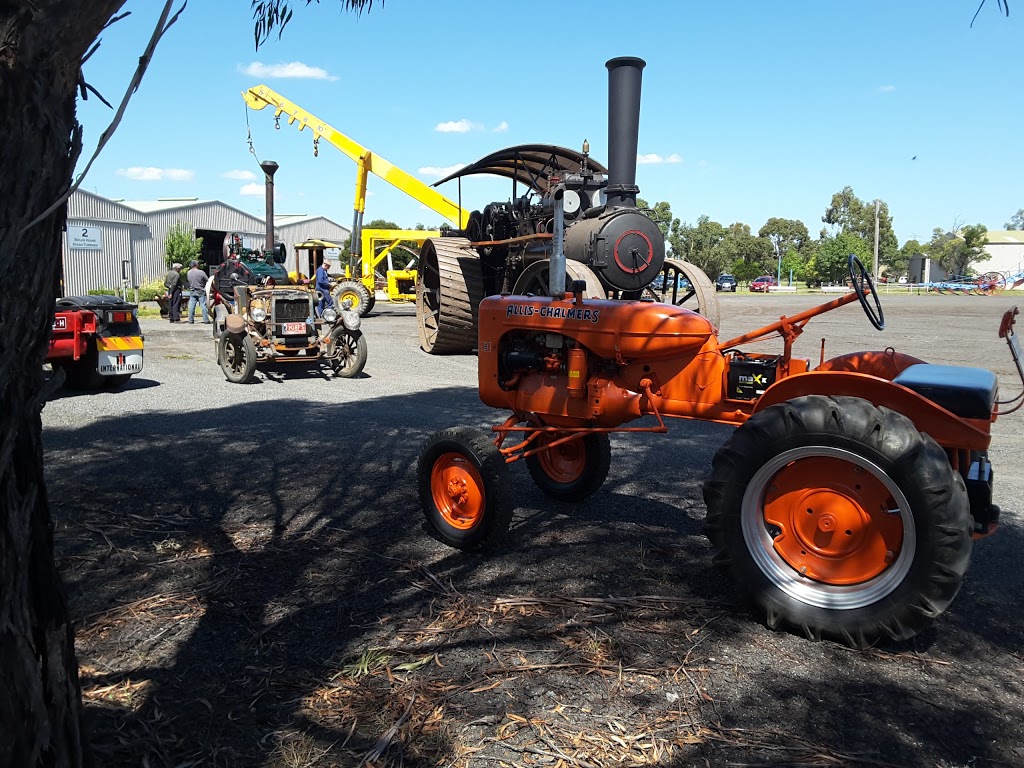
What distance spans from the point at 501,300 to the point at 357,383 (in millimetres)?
6018

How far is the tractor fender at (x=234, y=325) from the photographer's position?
10.3 metres

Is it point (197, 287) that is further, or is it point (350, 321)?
point (197, 287)

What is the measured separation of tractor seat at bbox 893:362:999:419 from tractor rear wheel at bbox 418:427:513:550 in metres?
1.95

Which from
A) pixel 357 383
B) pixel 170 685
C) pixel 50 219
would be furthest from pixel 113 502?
pixel 357 383

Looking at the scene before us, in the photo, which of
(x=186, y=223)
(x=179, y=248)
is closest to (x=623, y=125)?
(x=179, y=248)

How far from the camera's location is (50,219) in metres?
1.84

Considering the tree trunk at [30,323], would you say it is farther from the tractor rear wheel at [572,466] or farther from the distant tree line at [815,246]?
the distant tree line at [815,246]

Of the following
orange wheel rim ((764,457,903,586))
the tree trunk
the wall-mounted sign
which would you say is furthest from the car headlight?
the wall-mounted sign

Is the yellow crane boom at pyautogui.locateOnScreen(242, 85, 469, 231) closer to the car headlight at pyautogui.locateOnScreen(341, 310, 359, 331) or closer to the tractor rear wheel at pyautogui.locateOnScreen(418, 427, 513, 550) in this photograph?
the car headlight at pyautogui.locateOnScreen(341, 310, 359, 331)

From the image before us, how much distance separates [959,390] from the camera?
3.43 metres

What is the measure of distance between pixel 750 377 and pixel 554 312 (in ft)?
3.65

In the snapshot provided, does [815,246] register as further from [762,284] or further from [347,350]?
[347,350]

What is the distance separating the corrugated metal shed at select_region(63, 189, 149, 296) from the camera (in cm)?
3250

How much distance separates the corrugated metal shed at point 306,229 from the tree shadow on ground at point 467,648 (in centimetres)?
4672
